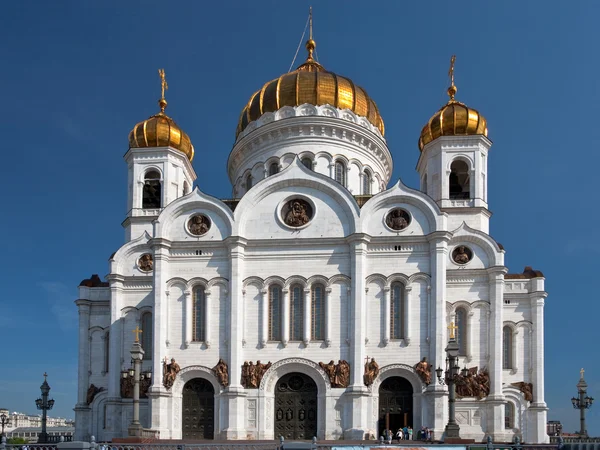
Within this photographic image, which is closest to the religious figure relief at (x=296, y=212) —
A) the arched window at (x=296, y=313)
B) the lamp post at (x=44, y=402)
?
the arched window at (x=296, y=313)

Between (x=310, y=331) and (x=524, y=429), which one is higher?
(x=310, y=331)

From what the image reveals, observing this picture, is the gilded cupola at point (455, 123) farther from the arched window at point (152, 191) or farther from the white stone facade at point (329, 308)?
the arched window at point (152, 191)

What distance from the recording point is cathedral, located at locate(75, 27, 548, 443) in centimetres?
2930

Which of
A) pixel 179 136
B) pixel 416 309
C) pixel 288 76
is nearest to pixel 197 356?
pixel 416 309

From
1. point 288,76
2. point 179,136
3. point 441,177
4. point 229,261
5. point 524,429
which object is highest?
point 288,76

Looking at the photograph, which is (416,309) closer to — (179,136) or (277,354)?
(277,354)

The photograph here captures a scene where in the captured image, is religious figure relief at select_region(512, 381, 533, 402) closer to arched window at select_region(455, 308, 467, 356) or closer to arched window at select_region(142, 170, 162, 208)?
arched window at select_region(455, 308, 467, 356)

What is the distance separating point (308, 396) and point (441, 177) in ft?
39.8

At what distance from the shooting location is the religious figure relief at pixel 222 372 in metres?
29.5

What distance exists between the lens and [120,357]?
32469 mm

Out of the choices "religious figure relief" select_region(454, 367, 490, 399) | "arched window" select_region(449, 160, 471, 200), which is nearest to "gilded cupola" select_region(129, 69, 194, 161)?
"arched window" select_region(449, 160, 471, 200)

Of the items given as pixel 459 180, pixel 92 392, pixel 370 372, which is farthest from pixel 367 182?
pixel 92 392

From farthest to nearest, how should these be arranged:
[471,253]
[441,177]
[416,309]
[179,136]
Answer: [179,136] → [441,177] → [471,253] → [416,309]

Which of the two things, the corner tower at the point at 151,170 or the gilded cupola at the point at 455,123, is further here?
the corner tower at the point at 151,170
